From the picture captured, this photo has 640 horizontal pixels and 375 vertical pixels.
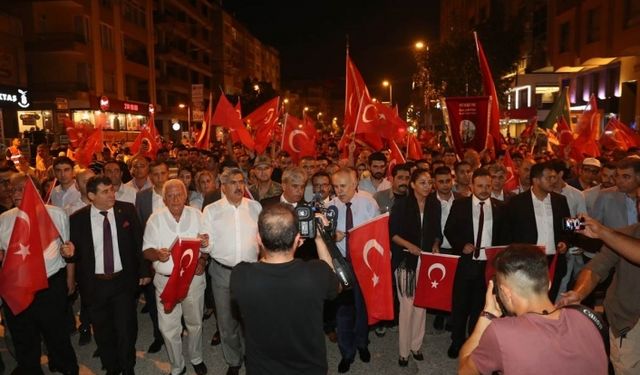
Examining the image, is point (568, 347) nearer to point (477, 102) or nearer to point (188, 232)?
point (188, 232)

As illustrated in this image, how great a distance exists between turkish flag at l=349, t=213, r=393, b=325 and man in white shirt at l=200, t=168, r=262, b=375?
1.06m

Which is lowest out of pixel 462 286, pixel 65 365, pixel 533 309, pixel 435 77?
pixel 65 365

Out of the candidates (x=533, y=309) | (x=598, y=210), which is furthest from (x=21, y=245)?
(x=598, y=210)

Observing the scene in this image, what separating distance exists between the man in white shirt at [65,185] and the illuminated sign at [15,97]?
22003 mm

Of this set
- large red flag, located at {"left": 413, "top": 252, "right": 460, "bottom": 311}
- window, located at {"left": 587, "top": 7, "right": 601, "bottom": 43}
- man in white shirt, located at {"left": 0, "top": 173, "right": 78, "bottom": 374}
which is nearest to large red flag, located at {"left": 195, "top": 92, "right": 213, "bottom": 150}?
man in white shirt, located at {"left": 0, "top": 173, "right": 78, "bottom": 374}

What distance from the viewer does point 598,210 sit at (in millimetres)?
6488

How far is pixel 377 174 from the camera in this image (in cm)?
791

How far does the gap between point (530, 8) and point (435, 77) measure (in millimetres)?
14708

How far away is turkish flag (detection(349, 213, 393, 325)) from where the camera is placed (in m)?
5.33

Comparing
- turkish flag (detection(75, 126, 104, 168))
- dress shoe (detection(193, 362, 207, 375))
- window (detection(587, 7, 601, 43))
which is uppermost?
window (detection(587, 7, 601, 43))

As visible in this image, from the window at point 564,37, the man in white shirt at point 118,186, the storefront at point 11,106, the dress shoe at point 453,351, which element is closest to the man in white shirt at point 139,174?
the man in white shirt at point 118,186

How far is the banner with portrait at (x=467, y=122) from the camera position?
9320 millimetres

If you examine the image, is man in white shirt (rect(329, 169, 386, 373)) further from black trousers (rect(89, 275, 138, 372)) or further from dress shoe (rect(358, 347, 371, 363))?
black trousers (rect(89, 275, 138, 372))

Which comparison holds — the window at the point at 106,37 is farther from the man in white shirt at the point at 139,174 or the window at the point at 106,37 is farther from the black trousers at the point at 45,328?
the black trousers at the point at 45,328
